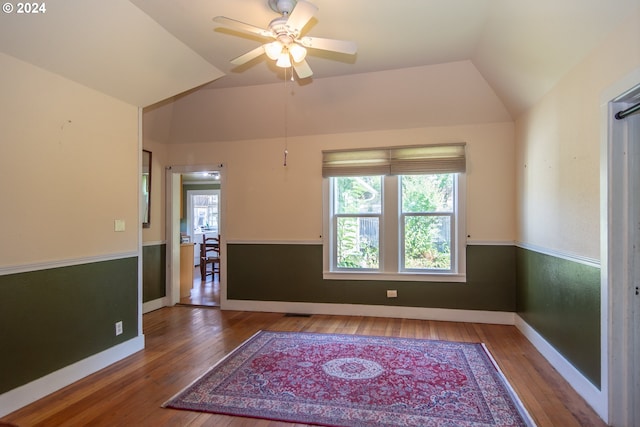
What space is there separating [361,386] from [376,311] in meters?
1.86

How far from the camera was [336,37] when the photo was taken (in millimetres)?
3072

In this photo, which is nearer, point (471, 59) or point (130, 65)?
point (130, 65)

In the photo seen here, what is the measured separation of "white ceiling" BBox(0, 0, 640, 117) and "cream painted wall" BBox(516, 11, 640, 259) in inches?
5.1

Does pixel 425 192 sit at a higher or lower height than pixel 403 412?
higher

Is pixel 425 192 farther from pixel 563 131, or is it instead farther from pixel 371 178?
pixel 563 131

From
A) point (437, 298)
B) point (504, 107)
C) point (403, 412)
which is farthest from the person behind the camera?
point (437, 298)

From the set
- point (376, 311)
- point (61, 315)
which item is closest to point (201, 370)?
point (61, 315)

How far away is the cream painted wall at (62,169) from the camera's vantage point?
2334mm

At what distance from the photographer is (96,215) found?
2.97m

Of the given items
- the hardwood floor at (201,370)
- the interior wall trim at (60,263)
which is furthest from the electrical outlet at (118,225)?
the hardwood floor at (201,370)

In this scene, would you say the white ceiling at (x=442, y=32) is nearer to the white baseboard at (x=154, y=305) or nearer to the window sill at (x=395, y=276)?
the window sill at (x=395, y=276)

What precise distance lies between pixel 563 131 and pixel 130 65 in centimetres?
364

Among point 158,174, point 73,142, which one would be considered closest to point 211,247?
point 158,174

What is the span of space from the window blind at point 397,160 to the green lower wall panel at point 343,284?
3.51 ft
